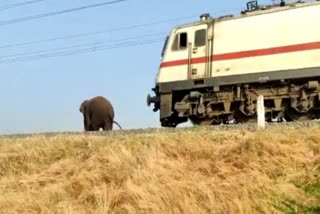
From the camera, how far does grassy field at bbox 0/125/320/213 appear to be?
6.61 meters

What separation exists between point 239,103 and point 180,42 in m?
2.77

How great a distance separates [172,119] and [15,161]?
6707 mm

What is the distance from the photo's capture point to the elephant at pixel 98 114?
15.5 m

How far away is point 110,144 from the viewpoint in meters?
9.07

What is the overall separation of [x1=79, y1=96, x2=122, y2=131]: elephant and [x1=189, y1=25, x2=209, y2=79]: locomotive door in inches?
96.4

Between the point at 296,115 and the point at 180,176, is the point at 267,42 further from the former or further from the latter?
the point at 180,176

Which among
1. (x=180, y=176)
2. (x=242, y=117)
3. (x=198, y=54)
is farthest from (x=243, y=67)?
(x=180, y=176)

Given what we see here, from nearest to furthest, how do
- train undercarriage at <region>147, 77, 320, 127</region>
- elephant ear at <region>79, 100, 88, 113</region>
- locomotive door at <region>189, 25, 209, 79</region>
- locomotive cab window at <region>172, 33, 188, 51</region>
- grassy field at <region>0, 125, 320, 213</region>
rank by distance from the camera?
grassy field at <region>0, 125, 320, 213</region> < train undercarriage at <region>147, 77, 320, 127</region> < locomotive door at <region>189, 25, 209, 79</region> < elephant ear at <region>79, 100, 88, 113</region> < locomotive cab window at <region>172, 33, 188, 51</region>

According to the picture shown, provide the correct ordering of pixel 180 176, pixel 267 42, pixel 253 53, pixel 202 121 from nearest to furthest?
pixel 180 176 < pixel 267 42 < pixel 253 53 < pixel 202 121

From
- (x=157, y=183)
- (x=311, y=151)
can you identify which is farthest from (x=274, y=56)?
(x=157, y=183)

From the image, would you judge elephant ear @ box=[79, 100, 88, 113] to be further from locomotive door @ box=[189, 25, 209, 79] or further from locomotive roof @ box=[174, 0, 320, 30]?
locomotive roof @ box=[174, 0, 320, 30]

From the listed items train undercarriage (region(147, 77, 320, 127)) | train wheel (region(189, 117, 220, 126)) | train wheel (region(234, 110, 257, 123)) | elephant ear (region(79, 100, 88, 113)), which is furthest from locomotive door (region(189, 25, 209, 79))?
elephant ear (region(79, 100, 88, 113))

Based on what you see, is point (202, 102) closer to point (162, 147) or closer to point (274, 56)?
point (274, 56)

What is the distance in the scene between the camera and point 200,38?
15688 millimetres
